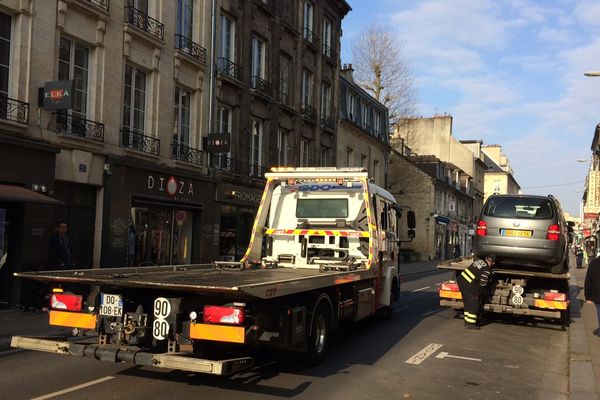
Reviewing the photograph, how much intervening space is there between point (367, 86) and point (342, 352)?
3483cm

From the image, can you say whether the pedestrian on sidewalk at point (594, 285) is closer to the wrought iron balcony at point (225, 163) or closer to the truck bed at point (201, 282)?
the truck bed at point (201, 282)

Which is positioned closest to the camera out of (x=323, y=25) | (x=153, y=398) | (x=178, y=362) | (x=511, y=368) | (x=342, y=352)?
(x=178, y=362)

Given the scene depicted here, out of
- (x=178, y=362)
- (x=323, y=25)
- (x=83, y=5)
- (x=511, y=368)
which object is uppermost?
(x=323, y=25)

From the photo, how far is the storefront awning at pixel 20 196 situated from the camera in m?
10.2

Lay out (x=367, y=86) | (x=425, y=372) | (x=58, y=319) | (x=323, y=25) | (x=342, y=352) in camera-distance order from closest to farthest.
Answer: (x=58, y=319) < (x=425, y=372) < (x=342, y=352) < (x=323, y=25) < (x=367, y=86)

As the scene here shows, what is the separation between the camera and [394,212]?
39.5 feet

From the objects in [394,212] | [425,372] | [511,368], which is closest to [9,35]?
[394,212]

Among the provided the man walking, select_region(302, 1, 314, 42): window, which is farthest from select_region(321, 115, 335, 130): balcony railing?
the man walking

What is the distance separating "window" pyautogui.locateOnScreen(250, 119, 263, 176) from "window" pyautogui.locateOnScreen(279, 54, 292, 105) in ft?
6.65

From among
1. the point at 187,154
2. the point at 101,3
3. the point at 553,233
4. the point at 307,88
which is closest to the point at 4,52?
the point at 101,3

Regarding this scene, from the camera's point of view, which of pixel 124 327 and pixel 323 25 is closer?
pixel 124 327

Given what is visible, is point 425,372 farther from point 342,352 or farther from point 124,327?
point 124,327

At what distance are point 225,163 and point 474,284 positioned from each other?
1151 centimetres

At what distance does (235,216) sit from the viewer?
2042 centimetres
